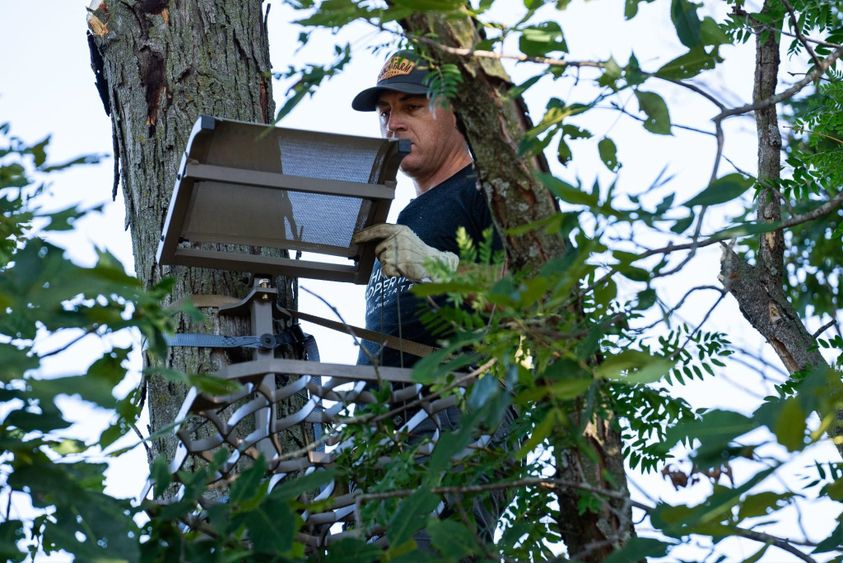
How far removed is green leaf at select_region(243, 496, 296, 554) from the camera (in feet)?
4.81

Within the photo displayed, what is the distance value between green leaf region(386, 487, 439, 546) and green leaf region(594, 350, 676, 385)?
0.27 meters

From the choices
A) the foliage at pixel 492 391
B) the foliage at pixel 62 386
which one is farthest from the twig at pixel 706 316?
the foliage at pixel 62 386

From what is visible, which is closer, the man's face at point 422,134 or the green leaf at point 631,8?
the green leaf at point 631,8

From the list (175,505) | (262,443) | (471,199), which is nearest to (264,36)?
(471,199)

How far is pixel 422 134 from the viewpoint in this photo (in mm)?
3482

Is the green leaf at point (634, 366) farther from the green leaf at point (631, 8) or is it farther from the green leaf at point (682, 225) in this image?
the green leaf at point (631, 8)

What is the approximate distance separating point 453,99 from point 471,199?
1.09 metres

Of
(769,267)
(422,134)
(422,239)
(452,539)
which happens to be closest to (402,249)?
(422,239)

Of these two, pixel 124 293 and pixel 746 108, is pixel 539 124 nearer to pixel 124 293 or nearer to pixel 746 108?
pixel 746 108

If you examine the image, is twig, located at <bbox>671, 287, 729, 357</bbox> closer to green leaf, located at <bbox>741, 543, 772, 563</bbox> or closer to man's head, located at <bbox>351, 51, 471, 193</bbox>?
green leaf, located at <bbox>741, 543, 772, 563</bbox>

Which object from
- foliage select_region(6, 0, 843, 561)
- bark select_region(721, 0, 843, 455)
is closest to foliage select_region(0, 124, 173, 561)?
foliage select_region(6, 0, 843, 561)

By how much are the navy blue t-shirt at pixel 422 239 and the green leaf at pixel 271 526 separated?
3.73 feet

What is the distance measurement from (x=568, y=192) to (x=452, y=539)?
1.46 ft

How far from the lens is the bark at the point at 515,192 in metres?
1.89
